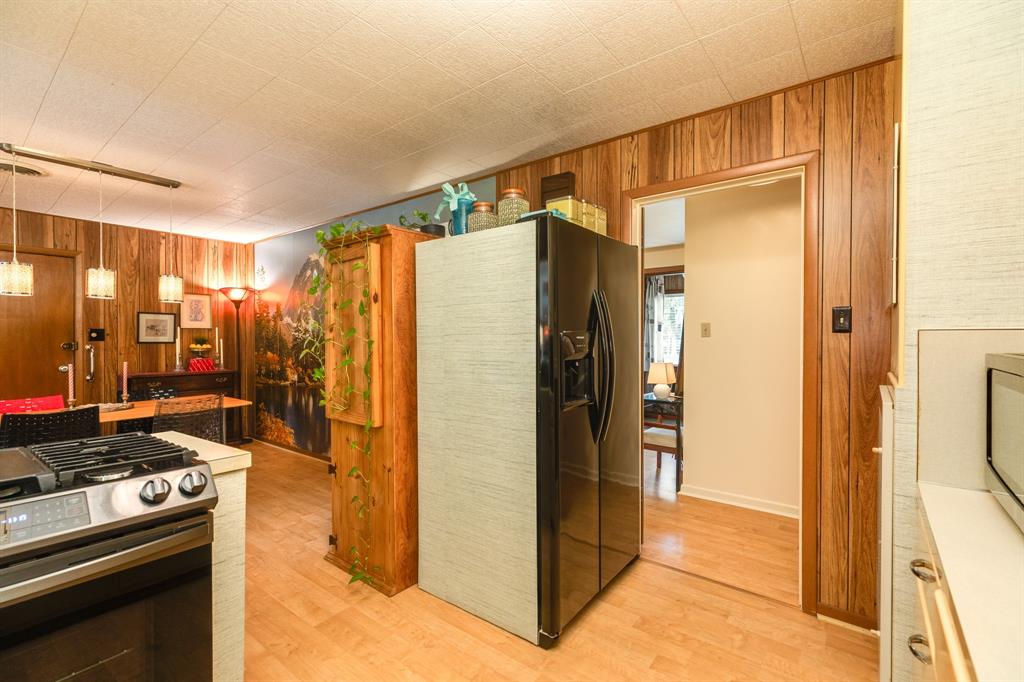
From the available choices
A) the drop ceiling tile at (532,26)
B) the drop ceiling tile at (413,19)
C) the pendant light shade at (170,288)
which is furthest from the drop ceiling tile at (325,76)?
the pendant light shade at (170,288)

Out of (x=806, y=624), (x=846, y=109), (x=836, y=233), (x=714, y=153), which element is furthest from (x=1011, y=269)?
(x=806, y=624)

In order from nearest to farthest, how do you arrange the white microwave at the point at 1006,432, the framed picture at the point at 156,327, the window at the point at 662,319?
1. the white microwave at the point at 1006,432
2. the framed picture at the point at 156,327
3. the window at the point at 662,319

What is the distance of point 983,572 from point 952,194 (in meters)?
0.94

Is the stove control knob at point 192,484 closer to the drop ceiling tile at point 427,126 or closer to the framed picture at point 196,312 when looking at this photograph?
the drop ceiling tile at point 427,126

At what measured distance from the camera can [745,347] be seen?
3633 mm

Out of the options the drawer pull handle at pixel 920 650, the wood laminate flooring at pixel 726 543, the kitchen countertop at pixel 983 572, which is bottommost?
the wood laminate flooring at pixel 726 543

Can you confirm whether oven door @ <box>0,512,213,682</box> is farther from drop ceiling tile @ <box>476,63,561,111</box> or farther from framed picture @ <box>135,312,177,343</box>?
framed picture @ <box>135,312,177,343</box>

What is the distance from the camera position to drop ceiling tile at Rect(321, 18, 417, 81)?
1883 millimetres

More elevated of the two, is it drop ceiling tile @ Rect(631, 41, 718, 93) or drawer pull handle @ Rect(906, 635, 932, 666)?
drop ceiling tile @ Rect(631, 41, 718, 93)

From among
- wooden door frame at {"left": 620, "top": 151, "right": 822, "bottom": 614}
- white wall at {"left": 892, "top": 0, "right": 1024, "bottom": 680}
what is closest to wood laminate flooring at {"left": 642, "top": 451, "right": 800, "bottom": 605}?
wooden door frame at {"left": 620, "top": 151, "right": 822, "bottom": 614}

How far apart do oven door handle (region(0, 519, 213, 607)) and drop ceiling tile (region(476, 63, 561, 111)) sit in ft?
6.94

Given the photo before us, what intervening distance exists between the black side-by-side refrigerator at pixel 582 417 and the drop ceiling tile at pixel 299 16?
109 centimetres

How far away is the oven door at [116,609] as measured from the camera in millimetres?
963

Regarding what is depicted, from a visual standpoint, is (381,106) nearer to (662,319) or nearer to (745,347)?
(745,347)
